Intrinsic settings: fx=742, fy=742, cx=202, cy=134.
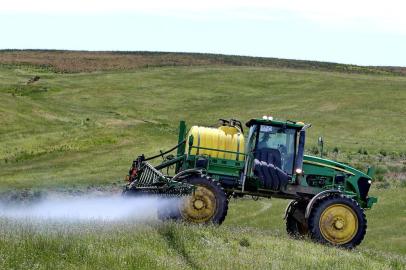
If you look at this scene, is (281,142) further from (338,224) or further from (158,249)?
(158,249)

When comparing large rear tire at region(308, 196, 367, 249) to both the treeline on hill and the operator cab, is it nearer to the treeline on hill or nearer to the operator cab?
the operator cab

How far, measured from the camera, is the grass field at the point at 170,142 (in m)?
14.0

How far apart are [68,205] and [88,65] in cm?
8013

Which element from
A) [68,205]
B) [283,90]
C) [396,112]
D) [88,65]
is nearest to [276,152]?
[68,205]

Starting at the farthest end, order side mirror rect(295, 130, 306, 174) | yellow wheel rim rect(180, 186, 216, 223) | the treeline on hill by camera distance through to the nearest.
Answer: the treeline on hill < side mirror rect(295, 130, 306, 174) < yellow wheel rim rect(180, 186, 216, 223)

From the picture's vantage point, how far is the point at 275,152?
1923 cm

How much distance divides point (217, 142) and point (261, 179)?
5.03 ft

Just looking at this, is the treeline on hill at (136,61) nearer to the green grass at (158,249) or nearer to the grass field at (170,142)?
the grass field at (170,142)

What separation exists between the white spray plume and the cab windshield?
2832 millimetres

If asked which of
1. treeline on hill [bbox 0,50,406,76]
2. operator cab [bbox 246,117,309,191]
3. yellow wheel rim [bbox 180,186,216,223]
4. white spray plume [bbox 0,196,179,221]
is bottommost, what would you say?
white spray plume [bbox 0,196,179,221]

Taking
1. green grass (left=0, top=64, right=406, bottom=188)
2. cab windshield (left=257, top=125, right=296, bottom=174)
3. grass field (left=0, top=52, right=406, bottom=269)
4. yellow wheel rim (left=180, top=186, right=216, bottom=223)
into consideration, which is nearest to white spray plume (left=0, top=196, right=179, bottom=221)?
yellow wheel rim (left=180, top=186, right=216, bottom=223)

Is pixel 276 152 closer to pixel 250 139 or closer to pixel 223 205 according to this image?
pixel 250 139

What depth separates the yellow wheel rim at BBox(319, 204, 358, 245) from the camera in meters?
18.5

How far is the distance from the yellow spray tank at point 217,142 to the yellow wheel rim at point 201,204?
1508mm
